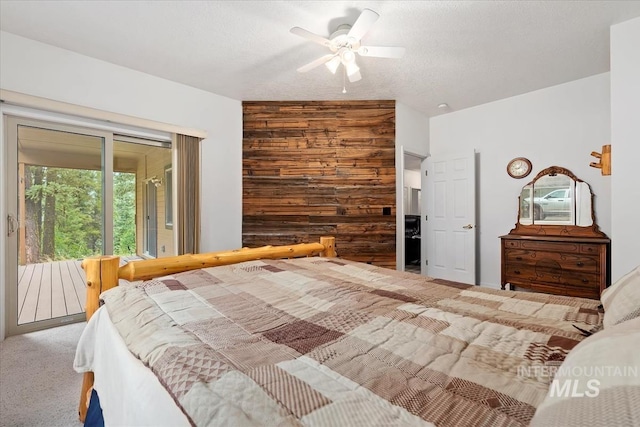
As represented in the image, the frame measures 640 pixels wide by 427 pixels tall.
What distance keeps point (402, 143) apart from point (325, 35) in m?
2.07

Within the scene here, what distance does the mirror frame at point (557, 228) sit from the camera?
10.9ft

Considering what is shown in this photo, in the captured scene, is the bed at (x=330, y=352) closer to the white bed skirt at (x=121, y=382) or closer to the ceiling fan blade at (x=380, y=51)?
the white bed skirt at (x=121, y=382)

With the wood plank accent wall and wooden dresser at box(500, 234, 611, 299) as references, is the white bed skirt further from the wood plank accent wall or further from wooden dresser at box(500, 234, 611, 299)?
wooden dresser at box(500, 234, 611, 299)

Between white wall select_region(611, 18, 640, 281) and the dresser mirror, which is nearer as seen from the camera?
white wall select_region(611, 18, 640, 281)

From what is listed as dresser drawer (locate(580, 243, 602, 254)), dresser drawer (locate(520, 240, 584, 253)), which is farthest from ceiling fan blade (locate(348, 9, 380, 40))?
dresser drawer (locate(580, 243, 602, 254))

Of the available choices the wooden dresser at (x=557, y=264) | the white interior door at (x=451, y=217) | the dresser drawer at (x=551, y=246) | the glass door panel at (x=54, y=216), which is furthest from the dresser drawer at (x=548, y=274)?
the glass door panel at (x=54, y=216)

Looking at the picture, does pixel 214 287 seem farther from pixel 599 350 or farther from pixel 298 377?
pixel 599 350

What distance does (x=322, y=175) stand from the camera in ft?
13.3

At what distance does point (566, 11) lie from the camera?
221 cm

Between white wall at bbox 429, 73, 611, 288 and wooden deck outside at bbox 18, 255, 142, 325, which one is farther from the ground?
white wall at bbox 429, 73, 611, 288

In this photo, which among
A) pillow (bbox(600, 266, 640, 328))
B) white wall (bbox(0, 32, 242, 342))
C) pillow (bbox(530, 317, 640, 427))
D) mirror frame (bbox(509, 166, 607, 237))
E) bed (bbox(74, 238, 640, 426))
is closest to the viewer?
pillow (bbox(530, 317, 640, 427))

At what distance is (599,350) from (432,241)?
14.0 feet

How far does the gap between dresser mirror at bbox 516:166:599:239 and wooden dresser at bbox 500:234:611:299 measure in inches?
10.5

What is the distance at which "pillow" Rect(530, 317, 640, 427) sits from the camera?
0.40 metres
